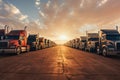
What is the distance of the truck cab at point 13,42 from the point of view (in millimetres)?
26209

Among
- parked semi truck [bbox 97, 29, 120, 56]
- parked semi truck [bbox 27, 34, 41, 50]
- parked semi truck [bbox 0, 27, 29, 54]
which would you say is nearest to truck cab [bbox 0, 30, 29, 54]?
parked semi truck [bbox 0, 27, 29, 54]

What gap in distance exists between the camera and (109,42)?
24844mm

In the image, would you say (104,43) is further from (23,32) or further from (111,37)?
(23,32)

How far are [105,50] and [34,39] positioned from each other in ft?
78.3

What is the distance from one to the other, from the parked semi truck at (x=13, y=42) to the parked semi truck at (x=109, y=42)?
1216 cm

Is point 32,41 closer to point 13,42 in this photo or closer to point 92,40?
point 92,40

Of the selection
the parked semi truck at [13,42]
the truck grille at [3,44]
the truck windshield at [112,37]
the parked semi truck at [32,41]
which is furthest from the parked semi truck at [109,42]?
the parked semi truck at [32,41]

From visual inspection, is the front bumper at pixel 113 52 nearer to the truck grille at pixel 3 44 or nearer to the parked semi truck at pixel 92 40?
the parked semi truck at pixel 92 40

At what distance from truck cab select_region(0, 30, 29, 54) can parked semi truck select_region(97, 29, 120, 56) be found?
1216 cm

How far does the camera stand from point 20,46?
29.1 metres

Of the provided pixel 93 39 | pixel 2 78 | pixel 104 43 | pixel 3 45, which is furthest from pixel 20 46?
pixel 2 78

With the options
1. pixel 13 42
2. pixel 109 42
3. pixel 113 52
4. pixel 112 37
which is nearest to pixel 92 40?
pixel 112 37

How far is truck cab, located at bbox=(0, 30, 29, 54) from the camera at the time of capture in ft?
86.0

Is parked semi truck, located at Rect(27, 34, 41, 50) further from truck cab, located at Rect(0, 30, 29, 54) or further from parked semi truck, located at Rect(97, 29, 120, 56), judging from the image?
parked semi truck, located at Rect(97, 29, 120, 56)
